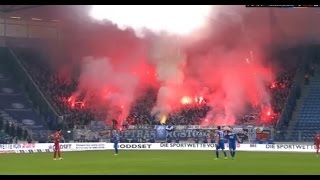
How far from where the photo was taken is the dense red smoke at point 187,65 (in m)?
64.8

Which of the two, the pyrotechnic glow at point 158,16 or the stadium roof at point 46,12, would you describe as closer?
the pyrotechnic glow at point 158,16

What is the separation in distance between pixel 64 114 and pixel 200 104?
44.8ft

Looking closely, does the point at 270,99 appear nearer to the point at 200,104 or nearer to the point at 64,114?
the point at 200,104

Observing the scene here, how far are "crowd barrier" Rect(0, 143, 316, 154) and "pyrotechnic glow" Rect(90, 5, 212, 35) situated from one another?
476 inches

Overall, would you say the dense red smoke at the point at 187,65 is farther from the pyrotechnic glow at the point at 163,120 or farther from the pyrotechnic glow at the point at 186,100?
the pyrotechnic glow at the point at 163,120

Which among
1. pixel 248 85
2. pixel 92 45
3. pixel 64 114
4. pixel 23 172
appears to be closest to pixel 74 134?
pixel 64 114

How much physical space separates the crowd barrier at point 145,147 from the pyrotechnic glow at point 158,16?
476 inches

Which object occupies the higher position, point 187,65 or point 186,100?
point 187,65

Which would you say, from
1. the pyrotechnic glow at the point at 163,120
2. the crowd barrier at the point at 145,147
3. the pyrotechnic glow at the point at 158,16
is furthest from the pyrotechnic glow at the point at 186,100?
the crowd barrier at the point at 145,147

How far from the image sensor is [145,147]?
55.8 metres

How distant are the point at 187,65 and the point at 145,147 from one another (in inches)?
656

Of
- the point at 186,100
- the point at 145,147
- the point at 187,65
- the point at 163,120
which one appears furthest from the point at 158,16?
the point at 145,147

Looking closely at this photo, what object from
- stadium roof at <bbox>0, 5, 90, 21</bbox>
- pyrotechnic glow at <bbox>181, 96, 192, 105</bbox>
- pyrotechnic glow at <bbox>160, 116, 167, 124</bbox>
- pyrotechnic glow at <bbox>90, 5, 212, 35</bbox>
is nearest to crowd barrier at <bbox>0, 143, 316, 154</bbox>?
pyrotechnic glow at <bbox>160, 116, 167, 124</bbox>

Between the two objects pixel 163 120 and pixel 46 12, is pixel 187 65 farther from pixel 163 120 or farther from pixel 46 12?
pixel 46 12
